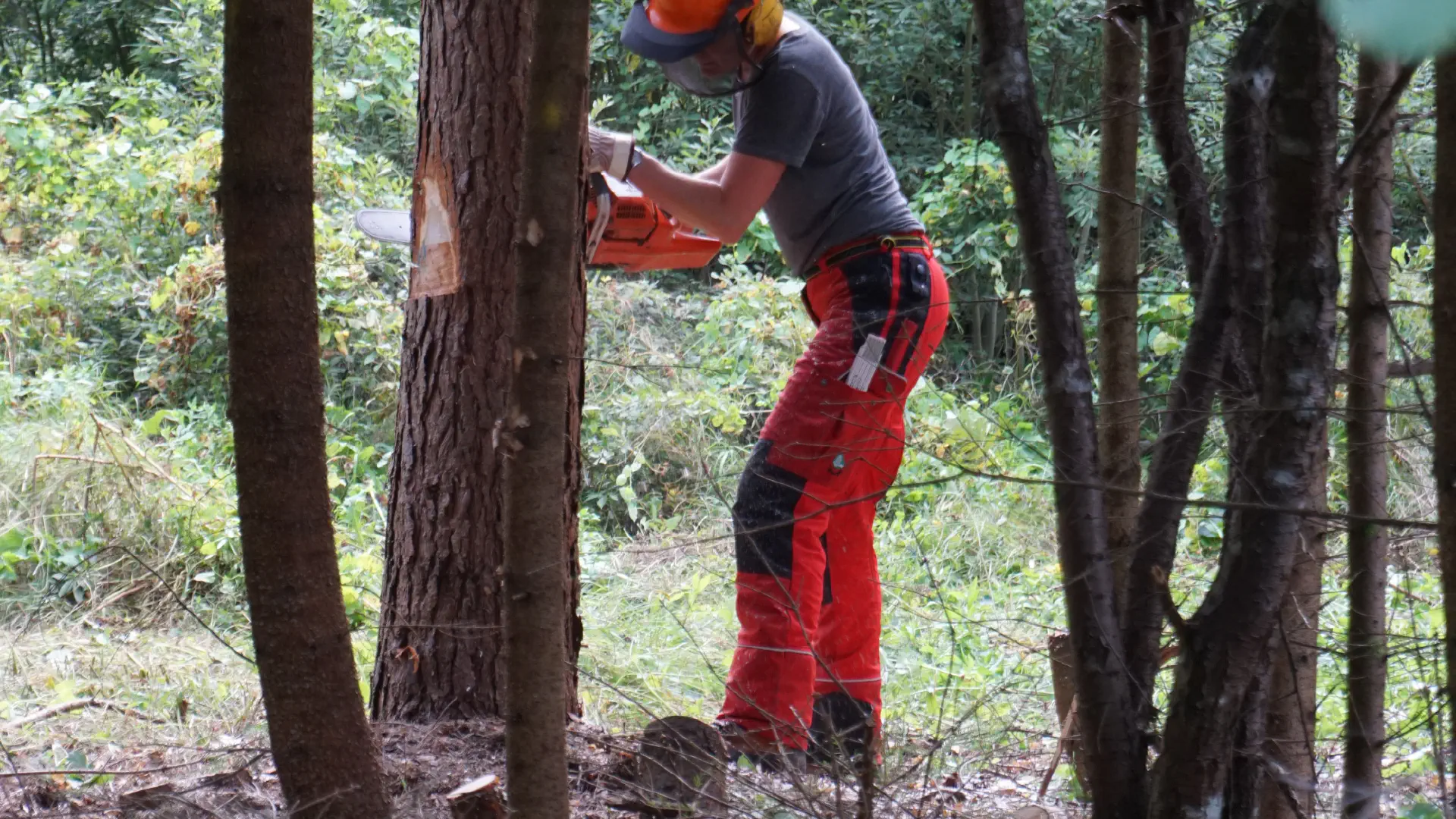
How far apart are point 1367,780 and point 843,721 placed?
137cm

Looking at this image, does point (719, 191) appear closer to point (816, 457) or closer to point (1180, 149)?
point (816, 457)

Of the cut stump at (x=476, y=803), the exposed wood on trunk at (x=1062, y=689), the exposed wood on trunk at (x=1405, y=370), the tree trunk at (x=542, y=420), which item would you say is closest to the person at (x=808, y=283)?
the exposed wood on trunk at (x=1062, y=689)

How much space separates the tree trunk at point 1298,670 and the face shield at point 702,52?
1479mm

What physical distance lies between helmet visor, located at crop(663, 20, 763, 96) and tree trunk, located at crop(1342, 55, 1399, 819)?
1264 mm

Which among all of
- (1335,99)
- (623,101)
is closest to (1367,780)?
(1335,99)

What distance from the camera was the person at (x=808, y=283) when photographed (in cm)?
265

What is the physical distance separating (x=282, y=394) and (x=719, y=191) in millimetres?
1397

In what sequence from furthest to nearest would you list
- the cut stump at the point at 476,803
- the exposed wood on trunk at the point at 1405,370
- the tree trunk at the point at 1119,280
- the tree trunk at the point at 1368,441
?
the tree trunk at the point at 1119,280 < the cut stump at the point at 476,803 < the tree trunk at the point at 1368,441 < the exposed wood on trunk at the point at 1405,370

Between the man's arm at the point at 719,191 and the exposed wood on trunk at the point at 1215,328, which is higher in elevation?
the man's arm at the point at 719,191

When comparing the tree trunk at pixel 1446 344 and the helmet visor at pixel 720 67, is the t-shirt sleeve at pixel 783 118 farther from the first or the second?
the tree trunk at pixel 1446 344

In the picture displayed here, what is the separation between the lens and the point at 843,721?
9.66 ft

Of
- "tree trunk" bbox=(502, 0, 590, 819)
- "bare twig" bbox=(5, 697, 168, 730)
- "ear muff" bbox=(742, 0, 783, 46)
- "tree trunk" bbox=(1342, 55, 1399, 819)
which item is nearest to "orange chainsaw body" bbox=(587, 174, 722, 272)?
"ear muff" bbox=(742, 0, 783, 46)

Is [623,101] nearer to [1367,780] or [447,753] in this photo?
[447,753]

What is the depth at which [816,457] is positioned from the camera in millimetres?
2631
